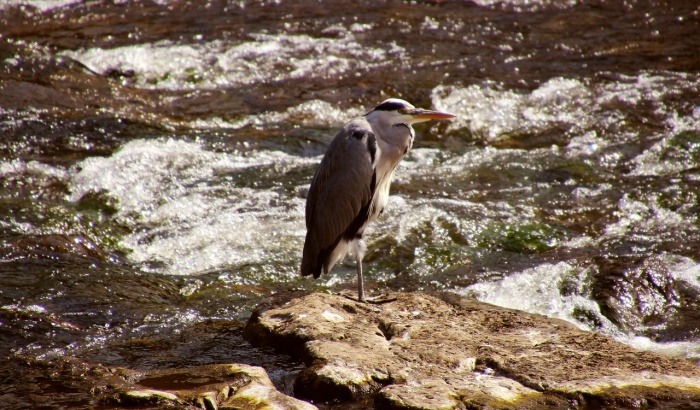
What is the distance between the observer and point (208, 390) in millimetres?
3840

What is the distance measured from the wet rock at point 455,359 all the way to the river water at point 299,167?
0.31 metres

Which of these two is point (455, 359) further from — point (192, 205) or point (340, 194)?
point (192, 205)

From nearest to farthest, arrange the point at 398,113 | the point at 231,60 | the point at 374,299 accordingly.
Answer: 1. the point at 374,299
2. the point at 398,113
3. the point at 231,60

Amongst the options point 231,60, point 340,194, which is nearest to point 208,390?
point 340,194

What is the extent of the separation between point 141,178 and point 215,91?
265 centimetres

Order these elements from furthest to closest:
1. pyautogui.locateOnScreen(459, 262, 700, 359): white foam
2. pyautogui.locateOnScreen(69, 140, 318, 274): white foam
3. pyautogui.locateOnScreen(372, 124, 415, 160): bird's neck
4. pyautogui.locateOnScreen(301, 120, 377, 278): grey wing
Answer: pyautogui.locateOnScreen(69, 140, 318, 274): white foam → pyautogui.locateOnScreen(459, 262, 700, 359): white foam → pyautogui.locateOnScreen(372, 124, 415, 160): bird's neck → pyautogui.locateOnScreen(301, 120, 377, 278): grey wing

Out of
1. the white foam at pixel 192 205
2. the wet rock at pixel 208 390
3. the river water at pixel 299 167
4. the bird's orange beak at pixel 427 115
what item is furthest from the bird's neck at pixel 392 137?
the wet rock at pixel 208 390

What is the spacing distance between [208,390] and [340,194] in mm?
2019

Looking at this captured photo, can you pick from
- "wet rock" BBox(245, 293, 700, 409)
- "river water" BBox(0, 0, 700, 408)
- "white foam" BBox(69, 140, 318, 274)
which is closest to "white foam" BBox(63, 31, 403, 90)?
"river water" BBox(0, 0, 700, 408)

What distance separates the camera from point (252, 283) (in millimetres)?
6129

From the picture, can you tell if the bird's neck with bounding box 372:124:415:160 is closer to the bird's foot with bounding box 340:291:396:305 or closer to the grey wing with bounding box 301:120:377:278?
the grey wing with bounding box 301:120:377:278

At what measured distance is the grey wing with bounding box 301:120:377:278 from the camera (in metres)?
5.49

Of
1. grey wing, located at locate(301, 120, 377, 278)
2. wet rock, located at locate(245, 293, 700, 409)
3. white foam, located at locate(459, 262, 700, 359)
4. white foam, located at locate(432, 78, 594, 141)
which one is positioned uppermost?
grey wing, located at locate(301, 120, 377, 278)

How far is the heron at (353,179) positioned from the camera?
5500 mm
